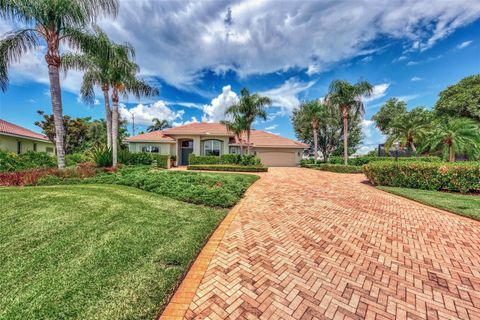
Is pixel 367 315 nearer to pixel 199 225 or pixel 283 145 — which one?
pixel 199 225

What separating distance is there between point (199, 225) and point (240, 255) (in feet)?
5.01

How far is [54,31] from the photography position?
28.0 ft

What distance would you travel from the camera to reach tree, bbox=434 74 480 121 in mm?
21203

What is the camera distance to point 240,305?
93.7 inches

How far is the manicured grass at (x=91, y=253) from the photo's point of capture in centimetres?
221

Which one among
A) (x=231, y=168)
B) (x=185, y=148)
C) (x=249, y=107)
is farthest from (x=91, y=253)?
(x=185, y=148)

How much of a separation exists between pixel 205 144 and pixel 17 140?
1798 centimetres

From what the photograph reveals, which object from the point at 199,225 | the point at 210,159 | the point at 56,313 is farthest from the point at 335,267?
the point at 210,159

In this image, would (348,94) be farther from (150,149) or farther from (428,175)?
(150,149)

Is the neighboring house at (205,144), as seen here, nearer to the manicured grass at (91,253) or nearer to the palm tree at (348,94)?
the palm tree at (348,94)

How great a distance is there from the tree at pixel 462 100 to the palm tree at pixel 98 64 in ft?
110

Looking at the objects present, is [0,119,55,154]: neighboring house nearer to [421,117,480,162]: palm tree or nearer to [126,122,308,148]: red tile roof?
[126,122,308,148]: red tile roof

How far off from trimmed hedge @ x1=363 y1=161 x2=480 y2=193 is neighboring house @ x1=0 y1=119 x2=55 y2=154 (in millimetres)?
28234

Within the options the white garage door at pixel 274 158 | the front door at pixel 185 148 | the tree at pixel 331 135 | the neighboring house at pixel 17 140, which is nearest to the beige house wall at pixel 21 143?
the neighboring house at pixel 17 140
